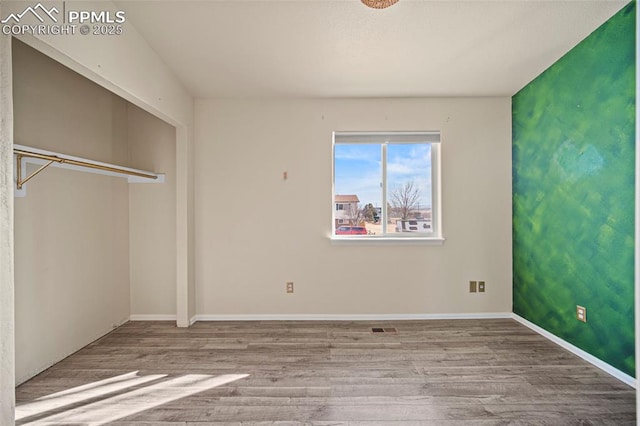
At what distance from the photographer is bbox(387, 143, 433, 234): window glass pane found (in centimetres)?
358

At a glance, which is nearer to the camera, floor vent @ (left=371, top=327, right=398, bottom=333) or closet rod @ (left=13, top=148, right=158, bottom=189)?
closet rod @ (left=13, top=148, right=158, bottom=189)

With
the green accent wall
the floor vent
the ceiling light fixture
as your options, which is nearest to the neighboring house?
the floor vent

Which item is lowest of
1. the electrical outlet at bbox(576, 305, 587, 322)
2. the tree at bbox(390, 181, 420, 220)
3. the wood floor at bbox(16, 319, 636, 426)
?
the wood floor at bbox(16, 319, 636, 426)

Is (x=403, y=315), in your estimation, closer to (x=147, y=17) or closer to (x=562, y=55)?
(x=562, y=55)

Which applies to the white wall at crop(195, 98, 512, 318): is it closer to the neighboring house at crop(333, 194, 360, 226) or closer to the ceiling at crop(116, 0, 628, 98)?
the neighboring house at crop(333, 194, 360, 226)

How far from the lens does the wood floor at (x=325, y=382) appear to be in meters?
1.86

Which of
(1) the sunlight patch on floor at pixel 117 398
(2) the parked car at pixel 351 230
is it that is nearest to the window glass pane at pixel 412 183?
(2) the parked car at pixel 351 230

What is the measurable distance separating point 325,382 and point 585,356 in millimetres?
2050

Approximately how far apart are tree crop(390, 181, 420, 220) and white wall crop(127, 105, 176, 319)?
2423 mm

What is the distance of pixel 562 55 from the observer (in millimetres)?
2668

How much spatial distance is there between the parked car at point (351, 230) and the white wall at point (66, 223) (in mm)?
2298

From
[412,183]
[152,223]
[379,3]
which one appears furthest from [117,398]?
[412,183]

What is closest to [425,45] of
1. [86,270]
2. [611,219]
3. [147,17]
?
[611,219]

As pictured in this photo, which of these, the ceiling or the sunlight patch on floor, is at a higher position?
the ceiling
